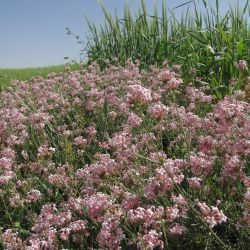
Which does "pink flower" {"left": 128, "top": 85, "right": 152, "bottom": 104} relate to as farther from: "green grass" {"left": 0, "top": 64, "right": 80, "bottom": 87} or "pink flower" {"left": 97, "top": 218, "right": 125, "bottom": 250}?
"green grass" {"left": 0, "top": 64, "right": 80, "bottom": 87}

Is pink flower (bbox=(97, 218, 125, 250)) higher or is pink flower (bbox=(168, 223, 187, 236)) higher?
pink flower (bbox=(97, 218, 125, 250))

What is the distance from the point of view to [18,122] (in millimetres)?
6234

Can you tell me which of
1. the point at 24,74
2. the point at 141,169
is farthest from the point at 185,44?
the point at 24,74

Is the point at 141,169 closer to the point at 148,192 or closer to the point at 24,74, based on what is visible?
the point at 148,192

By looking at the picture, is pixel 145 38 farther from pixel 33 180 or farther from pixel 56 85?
pixel 33 180

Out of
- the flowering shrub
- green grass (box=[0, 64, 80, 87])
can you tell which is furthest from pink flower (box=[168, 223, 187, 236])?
green grass (box=[0, 64, 80, 87])

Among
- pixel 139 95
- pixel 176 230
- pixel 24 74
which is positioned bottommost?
pixel 176 230

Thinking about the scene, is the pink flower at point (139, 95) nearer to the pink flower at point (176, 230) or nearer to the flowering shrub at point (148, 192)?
the flowering shrub at point (148, 192)

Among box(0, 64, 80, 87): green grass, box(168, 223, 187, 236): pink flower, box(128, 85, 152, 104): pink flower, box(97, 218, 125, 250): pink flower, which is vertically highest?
box(128, 85, 152, 104): pink flower

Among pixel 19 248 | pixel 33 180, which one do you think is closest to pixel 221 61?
pixel 33 180

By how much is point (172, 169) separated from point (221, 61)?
4.69 m

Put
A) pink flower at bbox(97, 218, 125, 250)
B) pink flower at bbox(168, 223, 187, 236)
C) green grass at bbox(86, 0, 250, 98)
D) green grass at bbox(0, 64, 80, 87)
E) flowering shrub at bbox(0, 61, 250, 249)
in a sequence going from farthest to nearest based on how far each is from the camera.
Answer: green grass at bbox(0, 64, 80, 87), green grass at bbox(86, 0, 250, 98), pink flower at bbox(168, 223, 187, 236), flowering shrub at bbox(0, 61, 250, 249), pink flower at bbox(97, 218, 125, 250)

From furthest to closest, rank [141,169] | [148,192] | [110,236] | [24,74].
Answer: [24,74] → [141,169] → [148,192] → [110,236]

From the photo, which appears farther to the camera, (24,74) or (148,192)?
(24,74)
